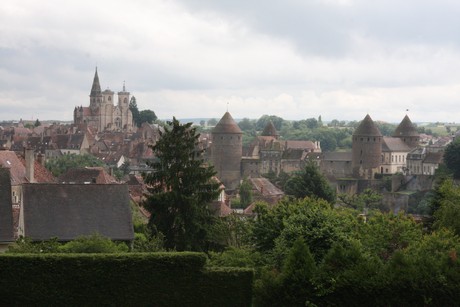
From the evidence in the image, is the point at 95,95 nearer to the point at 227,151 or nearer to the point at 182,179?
the point at 227,151

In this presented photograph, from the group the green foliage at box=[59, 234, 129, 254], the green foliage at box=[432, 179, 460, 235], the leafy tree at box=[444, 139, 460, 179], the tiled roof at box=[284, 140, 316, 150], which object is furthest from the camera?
the tiled roof at box=[284, 140, 316, 150]

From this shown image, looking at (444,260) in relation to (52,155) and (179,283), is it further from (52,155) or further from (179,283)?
(52,155)

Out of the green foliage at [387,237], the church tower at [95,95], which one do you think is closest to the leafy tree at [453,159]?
the green foliage at [387,237]

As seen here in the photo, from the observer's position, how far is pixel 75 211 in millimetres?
30156

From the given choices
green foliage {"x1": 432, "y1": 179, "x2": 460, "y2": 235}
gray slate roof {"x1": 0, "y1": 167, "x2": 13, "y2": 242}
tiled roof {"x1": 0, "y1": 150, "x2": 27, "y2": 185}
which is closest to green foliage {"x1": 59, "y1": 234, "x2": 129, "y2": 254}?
gray slate roof {"x1": 0, "y1": 167, "x2": 13, "y2": 242}

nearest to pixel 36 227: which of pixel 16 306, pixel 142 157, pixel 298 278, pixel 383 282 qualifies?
pixel 16 306

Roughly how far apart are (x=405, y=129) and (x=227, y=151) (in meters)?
32.0

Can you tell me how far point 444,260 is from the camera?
2061 centimetres

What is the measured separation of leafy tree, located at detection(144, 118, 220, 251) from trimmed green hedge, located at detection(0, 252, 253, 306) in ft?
37.6

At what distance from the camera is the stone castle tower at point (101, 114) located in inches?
7018

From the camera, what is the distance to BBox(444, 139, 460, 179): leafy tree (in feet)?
293

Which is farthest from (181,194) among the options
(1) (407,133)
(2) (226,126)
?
(1) (407,133)

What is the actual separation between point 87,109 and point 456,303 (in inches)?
6510

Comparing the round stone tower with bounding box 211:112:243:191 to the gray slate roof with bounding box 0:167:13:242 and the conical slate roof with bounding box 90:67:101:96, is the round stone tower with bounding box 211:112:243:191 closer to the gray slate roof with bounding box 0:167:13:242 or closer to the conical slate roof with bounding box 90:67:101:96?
the gray slate roof with bounding box 0:167:13:242
